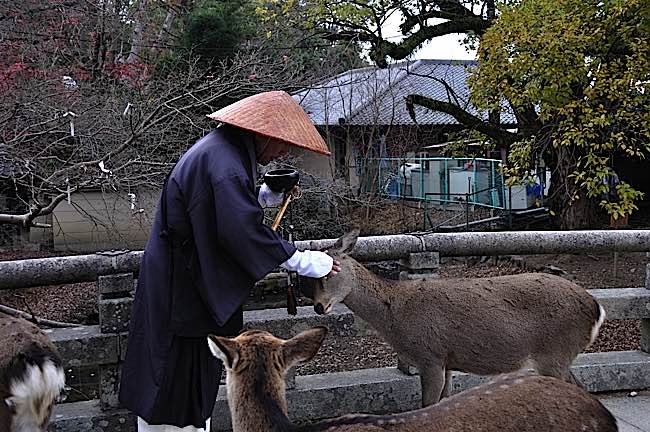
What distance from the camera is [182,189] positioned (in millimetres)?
3623

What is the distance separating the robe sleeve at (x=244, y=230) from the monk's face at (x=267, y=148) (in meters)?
0.33

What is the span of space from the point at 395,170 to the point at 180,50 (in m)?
7.33

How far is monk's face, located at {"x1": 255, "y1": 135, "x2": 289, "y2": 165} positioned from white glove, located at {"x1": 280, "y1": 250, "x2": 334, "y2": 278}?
0.50 meters

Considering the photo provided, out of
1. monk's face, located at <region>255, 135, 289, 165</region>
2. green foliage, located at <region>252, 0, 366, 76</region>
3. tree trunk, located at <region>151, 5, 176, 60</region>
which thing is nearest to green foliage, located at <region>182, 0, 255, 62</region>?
tree trunk, located at <region>151, 5, 176, 60</region>

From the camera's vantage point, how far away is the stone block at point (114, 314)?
184 inches

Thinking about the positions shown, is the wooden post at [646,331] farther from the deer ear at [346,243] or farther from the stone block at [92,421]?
the stone block at [92,421]

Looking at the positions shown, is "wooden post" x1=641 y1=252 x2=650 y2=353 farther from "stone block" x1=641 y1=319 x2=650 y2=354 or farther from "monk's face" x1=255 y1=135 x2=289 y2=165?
"monk's face" x1=255 y1=135 x2=289 y2=165

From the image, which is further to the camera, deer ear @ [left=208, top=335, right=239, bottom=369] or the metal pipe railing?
the metal pipe railing

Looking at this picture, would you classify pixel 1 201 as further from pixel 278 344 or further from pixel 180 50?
pixel 278 344

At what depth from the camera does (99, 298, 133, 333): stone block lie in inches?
184

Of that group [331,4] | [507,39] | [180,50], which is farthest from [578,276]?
[180,50]

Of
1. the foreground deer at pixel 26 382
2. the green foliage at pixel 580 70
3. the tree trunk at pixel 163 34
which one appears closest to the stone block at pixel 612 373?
the foreground deer at pixel 26 382

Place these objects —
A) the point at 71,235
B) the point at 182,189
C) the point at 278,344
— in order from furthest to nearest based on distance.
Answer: the point at 71,235 < the point at 182,189 < the point at 278,344

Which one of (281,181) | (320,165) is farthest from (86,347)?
(320,165)
